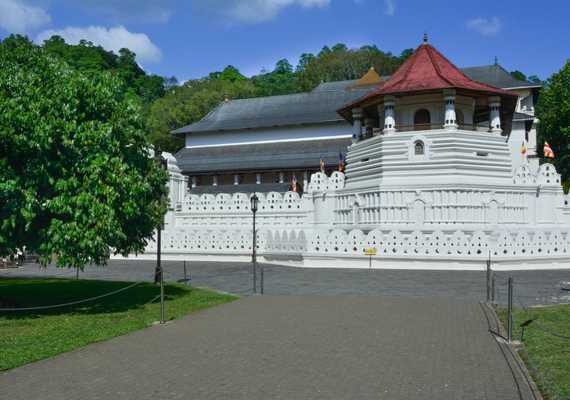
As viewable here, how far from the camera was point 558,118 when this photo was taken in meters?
52.2

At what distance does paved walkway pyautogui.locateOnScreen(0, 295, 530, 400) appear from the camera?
7.02m

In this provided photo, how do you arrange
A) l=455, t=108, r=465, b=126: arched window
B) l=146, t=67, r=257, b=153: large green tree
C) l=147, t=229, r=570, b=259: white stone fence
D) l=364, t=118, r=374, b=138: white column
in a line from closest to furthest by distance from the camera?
l=147, t=229, r=570, b=259: white stone fence
l=455, t=108, r=465, b=126: arched window
l=364, t=118, r=374, b=138: white column
l=146, t=67, r=257, b=153: large green tree

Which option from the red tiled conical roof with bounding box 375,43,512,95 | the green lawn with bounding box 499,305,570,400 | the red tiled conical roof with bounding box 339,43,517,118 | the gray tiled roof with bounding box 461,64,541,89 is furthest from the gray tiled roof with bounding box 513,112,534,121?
the green lawn with bounding box 499,305,570,400

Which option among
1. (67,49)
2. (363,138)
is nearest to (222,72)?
A: (67,49)

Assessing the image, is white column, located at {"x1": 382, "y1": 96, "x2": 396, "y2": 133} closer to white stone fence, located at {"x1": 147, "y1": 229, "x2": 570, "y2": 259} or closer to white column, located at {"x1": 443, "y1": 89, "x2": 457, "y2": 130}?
white column, located at {"x1": 443, "y1": 89, "x2": 457, "y2": 130}

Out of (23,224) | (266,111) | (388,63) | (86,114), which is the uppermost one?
(388,63)

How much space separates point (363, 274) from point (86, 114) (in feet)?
37.9

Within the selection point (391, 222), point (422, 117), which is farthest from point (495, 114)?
point (391, 222)

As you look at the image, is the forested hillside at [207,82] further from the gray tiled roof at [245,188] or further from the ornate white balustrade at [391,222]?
the ornate white balustrade at [391,222]

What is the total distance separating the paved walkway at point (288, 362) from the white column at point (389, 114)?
19.9 meters

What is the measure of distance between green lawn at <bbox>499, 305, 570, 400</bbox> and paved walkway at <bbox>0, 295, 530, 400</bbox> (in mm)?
393

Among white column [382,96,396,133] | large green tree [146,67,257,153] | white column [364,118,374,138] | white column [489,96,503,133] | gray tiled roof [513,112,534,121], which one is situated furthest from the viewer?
large green tree [146,67,257,153]

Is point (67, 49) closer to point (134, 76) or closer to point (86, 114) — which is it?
point (134, 76)

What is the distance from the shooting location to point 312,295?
15531 mm
